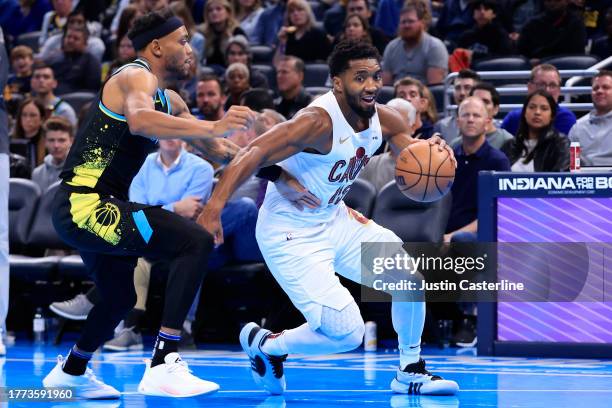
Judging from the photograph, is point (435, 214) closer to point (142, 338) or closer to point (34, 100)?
point (142, 338)

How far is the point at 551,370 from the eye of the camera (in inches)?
299

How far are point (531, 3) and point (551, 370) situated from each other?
7.02 metres

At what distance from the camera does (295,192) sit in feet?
21.1

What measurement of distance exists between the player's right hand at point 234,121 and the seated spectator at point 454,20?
808cm

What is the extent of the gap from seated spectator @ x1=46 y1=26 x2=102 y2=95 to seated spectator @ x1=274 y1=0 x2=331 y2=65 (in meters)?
2.36

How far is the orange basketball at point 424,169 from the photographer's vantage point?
655 cm

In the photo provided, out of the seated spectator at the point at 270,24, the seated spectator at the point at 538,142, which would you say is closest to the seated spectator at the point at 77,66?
the seated spectator at the point at 270,24

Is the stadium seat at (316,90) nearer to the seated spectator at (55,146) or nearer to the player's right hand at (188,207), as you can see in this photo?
the seated spectator at (55,146)

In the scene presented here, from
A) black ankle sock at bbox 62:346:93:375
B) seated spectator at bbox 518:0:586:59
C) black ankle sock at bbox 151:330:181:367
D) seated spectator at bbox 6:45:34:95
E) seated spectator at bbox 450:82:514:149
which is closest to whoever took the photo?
black ankle sock at bbox 151:330:181:367

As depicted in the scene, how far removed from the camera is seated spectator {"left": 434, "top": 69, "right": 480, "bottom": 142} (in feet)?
35.3

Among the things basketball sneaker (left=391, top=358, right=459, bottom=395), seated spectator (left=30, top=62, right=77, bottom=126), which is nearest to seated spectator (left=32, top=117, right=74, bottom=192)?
seated spectator (left=30, top=62, right=77, bottom=126)

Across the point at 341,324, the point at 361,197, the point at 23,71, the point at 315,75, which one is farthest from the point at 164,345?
the point at 23,71

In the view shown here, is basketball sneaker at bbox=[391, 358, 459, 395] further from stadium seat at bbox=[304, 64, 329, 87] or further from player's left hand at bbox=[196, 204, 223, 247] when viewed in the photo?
stadium seat at bbox=[304, 64, 329, 87]

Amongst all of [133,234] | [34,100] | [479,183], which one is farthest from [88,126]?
[34,100]
